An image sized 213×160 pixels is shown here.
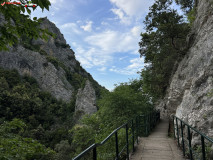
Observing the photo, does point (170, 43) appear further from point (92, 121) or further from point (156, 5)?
point (92, 121)

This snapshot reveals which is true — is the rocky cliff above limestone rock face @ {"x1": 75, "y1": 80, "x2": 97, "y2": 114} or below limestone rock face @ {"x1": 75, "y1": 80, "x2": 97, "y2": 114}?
above

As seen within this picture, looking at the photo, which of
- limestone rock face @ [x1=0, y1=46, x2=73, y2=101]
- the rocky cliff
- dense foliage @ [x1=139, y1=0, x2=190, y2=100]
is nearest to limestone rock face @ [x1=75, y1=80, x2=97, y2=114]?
the rocky cliff

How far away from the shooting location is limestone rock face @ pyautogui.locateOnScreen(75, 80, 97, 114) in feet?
161

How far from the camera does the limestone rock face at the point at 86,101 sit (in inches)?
1929

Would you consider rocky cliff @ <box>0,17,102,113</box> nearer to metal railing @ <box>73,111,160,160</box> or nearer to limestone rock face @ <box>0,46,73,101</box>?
limestone rock face @ <box>0,46,73,101</box>

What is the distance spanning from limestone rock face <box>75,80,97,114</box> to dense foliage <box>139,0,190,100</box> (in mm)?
31471

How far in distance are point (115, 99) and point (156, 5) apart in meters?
9.43

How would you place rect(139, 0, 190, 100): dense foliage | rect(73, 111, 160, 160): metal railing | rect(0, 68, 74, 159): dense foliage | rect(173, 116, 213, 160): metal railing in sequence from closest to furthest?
rect(73, 111, 160, 160): metal railing → rect(173, 116, 213, 160): metal railing → rect(139, 0, 190, 100): dense foliage → rect(0, 68, 74, 159): dense foliage

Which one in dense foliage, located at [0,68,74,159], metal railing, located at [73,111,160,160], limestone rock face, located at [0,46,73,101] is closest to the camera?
metal railing, located at [73,111,160,160]

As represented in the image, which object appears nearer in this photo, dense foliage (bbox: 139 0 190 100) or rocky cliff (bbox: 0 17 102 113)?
dense foliage (bbox: 139 0 190 100)

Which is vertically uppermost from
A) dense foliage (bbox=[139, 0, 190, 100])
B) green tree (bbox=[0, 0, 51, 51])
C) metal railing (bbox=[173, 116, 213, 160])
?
dense foliage (bbox=[139, 0, 190, 100])

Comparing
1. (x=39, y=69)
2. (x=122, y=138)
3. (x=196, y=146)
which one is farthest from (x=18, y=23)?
(x=39, y=69)

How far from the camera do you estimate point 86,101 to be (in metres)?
50.8

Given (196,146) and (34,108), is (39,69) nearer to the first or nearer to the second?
(34,108)
